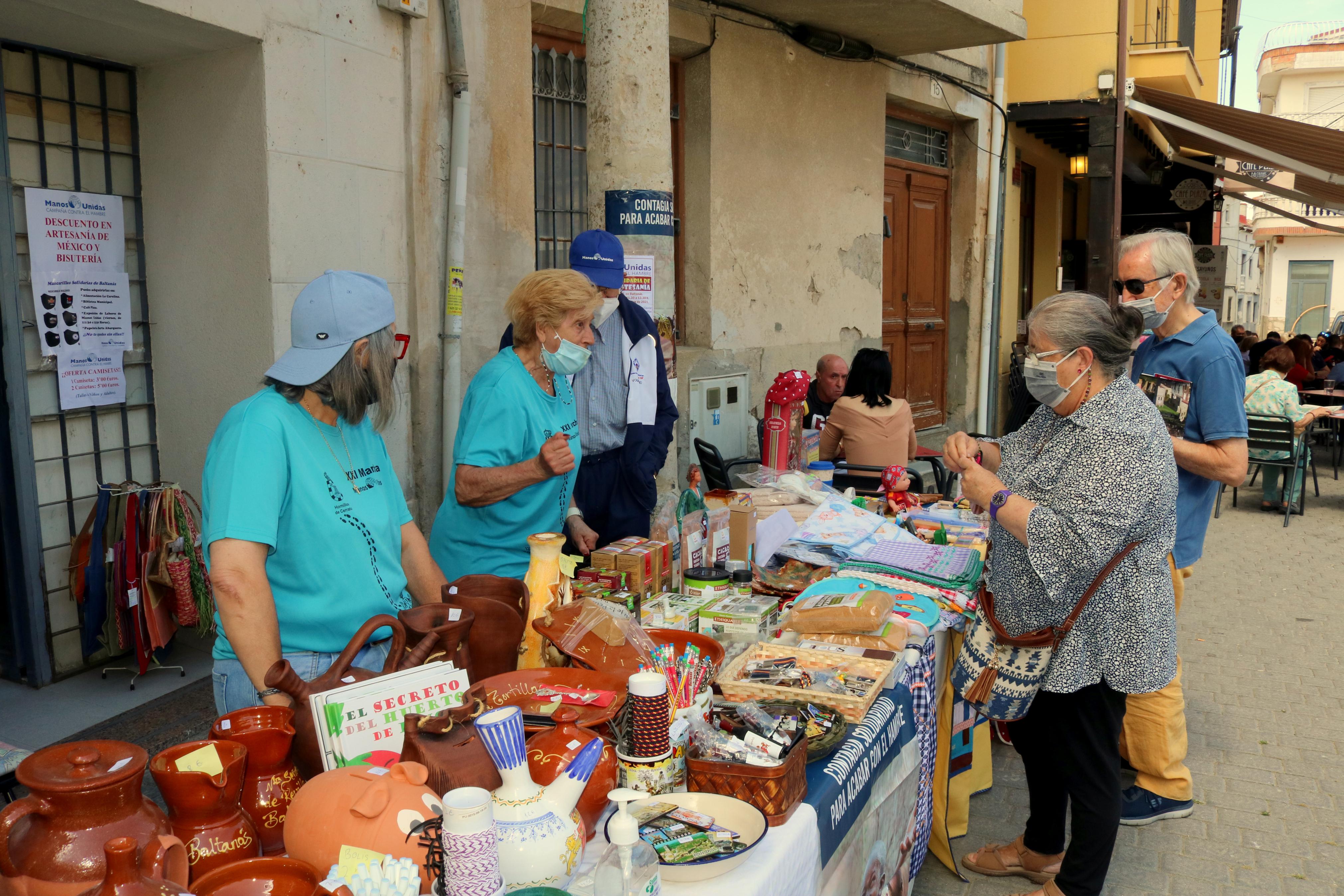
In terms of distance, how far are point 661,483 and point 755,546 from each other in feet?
4.05

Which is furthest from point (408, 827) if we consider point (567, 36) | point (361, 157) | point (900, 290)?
point (900, 290)

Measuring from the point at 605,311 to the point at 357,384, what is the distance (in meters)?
1.64

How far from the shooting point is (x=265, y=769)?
166 centimetres

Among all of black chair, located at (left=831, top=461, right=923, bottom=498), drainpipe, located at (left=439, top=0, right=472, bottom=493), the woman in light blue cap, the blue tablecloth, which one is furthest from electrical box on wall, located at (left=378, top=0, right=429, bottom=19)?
the blue tablecloth

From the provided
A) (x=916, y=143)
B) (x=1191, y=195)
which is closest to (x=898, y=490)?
(x=916, y=143)

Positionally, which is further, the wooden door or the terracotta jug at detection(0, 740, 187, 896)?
the wooden door

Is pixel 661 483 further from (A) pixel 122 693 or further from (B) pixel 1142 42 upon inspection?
(B) pixel 1142 42

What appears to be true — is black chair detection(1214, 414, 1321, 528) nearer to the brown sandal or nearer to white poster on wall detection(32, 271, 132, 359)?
the brown sandal

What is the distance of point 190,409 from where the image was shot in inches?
168

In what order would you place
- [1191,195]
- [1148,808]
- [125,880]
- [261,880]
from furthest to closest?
[1191,195] < [1148,808] < [261,880] < [125,880]

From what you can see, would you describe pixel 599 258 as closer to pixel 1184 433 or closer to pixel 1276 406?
pixel 1184 433

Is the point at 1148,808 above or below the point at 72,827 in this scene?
below

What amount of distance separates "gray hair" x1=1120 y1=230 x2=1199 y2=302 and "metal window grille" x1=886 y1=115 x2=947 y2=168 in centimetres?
647

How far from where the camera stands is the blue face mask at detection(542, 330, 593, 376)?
3.01 meters
